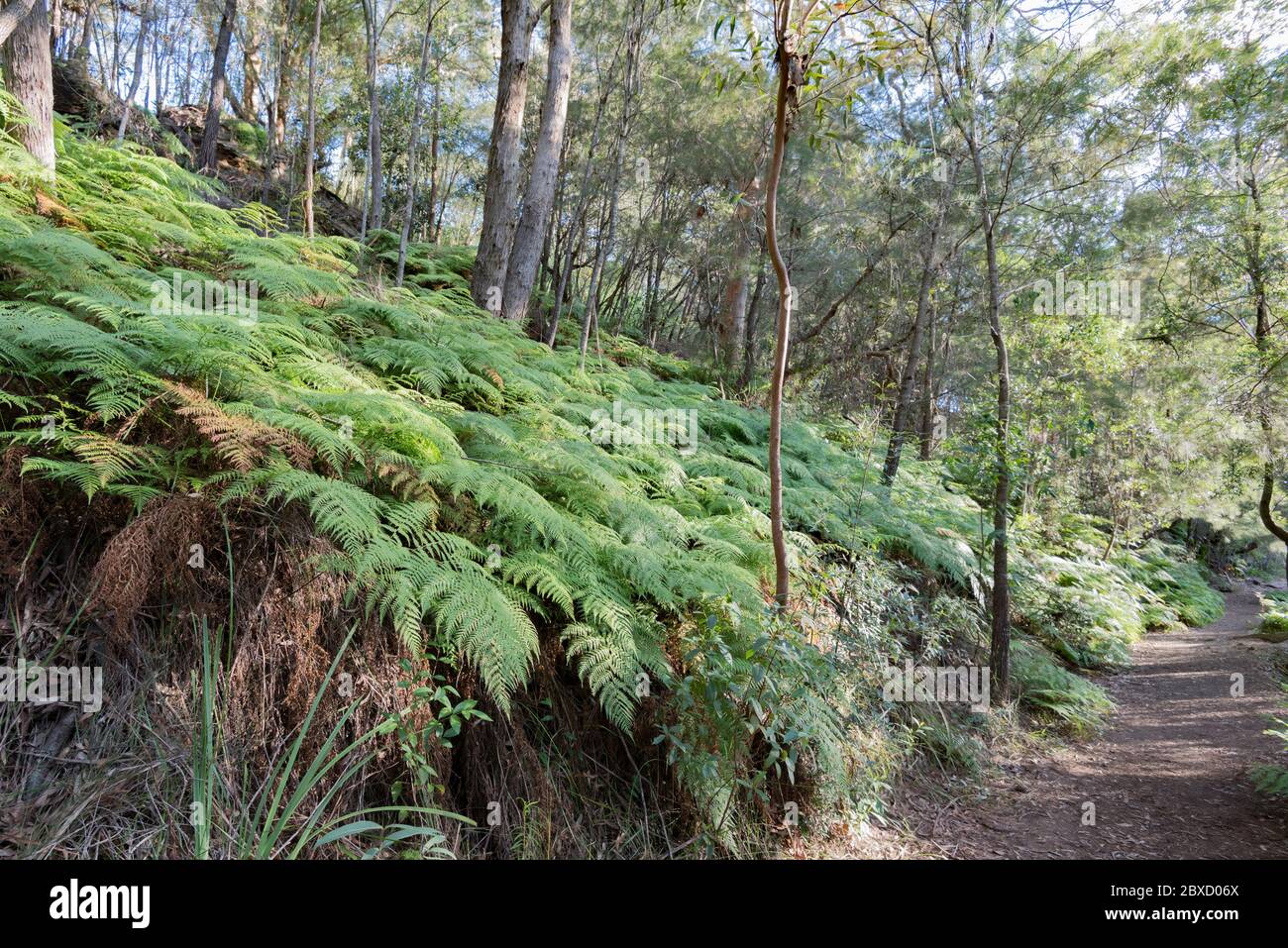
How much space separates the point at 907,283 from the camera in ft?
39.0

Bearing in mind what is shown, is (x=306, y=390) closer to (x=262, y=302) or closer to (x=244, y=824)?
(x=262, y=302)

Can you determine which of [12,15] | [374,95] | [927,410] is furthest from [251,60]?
[927,410]

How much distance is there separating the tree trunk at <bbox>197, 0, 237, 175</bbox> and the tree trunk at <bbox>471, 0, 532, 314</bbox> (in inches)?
243

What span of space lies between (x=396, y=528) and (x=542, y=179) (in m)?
6.33

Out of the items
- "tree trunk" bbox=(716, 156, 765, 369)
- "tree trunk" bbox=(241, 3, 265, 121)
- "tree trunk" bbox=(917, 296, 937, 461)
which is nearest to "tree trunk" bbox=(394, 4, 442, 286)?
"tree trunk" bbox=(716, 156, 765, 369)

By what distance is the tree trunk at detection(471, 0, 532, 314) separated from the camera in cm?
716

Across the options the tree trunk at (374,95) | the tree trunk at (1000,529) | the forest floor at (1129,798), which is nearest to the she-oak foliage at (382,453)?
the forest floor at (1129,798)

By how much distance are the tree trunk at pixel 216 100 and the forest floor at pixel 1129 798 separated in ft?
43.0

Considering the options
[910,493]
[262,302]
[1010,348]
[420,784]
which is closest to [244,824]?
[420,784]

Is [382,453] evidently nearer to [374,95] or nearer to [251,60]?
[374,95]

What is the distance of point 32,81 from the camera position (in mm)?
4594

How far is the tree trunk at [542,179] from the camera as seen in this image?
7.53 meters

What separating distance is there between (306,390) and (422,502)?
0.95 m

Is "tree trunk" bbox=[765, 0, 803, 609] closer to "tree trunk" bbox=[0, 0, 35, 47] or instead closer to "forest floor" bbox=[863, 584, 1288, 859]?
"forest floor" bbox=[863, 584, 1288, 859]
